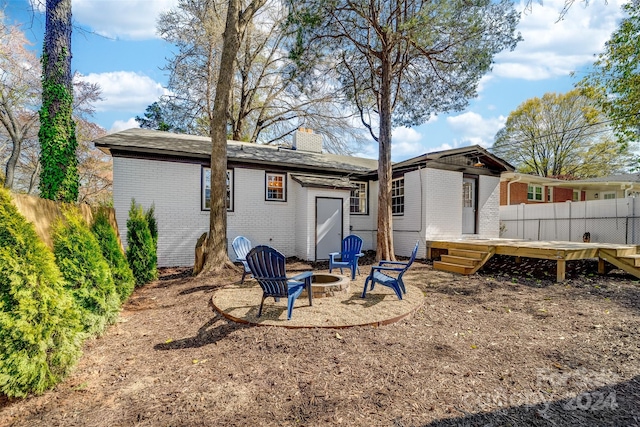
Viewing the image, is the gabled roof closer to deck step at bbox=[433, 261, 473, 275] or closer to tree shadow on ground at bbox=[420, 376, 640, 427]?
deck step at bbox=[433, 261, 473, 275]

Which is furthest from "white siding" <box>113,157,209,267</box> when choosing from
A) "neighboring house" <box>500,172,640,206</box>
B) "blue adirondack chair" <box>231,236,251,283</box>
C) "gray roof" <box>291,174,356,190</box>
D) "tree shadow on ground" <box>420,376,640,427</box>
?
"neighboring house" <box>500,172,640,206</box>

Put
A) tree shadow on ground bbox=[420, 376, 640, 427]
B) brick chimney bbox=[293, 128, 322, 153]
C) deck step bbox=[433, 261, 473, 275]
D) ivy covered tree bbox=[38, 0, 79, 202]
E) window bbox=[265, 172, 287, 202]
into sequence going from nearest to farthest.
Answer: tree shadow on ground bbox=[420, 376, 640, 427] < ivy covered tree bbox=[38, 0, 79, 202] < deck step bbox=[433, 261, 473, 275] < window bbox=[265, 172, 287, 202] < brick chimney bbox=[293, 128, 322, 153]

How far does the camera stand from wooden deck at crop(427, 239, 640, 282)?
24.1 feet

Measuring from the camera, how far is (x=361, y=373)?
2.95 m

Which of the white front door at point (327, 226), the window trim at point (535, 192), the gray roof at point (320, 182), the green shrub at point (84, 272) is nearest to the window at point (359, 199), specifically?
the gray roof at point (320, 182)

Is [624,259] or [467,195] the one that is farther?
[467,195]

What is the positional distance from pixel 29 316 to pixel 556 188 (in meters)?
26.4

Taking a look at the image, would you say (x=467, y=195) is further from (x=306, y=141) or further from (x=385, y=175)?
(x=306, y=141)

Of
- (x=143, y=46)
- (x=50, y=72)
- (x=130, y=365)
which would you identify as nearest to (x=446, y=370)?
(x=130, y=365)

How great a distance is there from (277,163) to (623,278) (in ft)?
34.1

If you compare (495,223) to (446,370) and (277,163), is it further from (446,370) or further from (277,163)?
(446,370)

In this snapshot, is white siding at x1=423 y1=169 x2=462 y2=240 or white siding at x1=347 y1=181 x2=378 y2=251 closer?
white siding at x1=423 y1=169 x2=462 y2=240

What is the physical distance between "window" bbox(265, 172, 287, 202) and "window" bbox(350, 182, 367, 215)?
3.17 metres

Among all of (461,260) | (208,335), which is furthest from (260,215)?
(208,335)
